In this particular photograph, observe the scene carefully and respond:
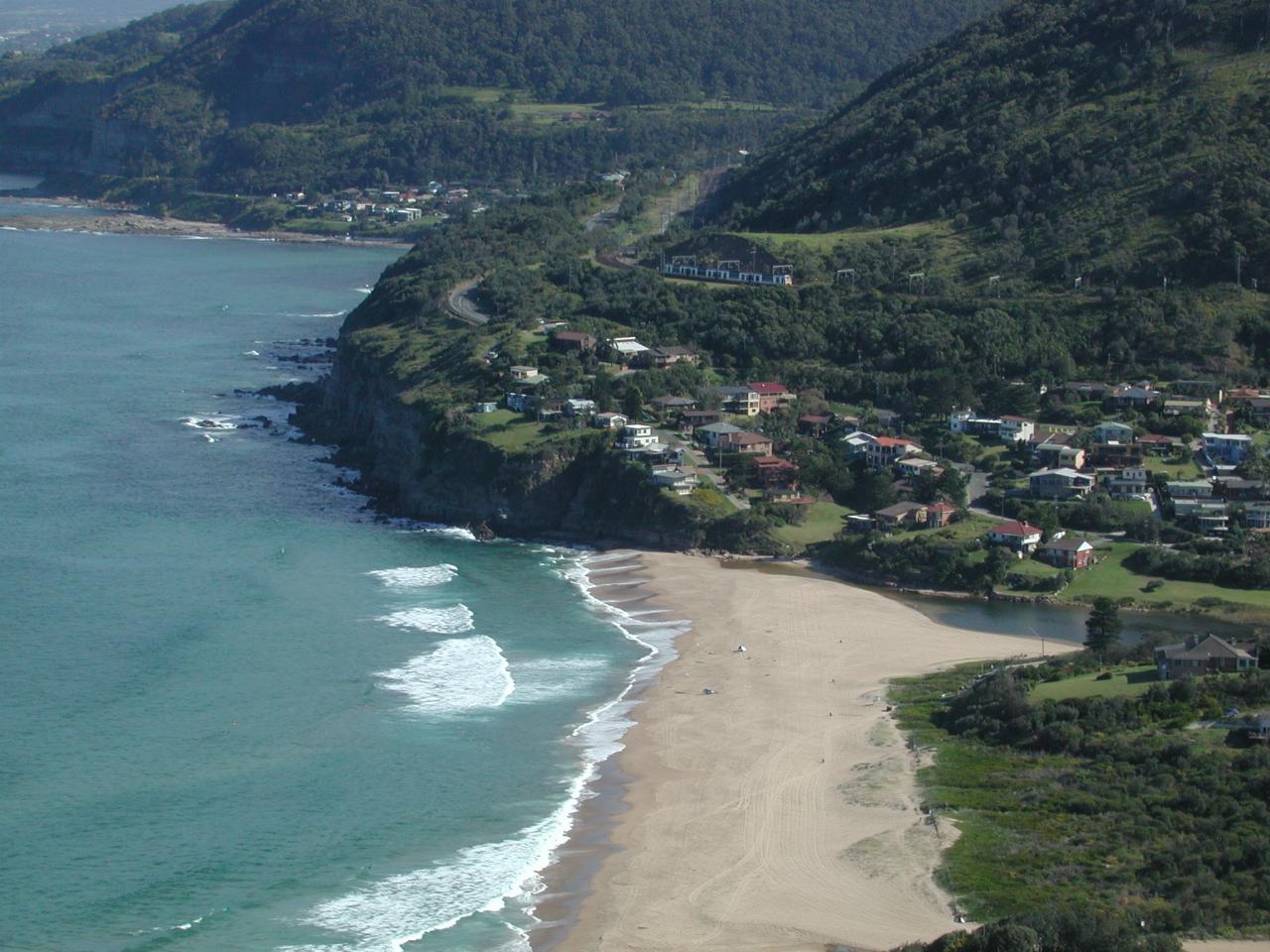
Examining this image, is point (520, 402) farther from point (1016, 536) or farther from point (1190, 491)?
point (1190, 491)

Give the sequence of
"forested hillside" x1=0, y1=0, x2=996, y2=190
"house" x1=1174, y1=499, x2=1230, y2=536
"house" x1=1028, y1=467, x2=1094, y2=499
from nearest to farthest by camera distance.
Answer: "house" x1=1174, y1=499, x2=1230, y2=536, "house" x1=1028, y1=467, x2=1094, y2=499, "forested hillside" x1=0, y1=0, x2=996, y2=190

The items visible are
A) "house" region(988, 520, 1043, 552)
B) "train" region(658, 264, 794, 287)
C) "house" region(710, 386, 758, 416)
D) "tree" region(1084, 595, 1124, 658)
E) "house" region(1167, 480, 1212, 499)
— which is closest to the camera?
"tree" region(1084, 595, 1124, 658)

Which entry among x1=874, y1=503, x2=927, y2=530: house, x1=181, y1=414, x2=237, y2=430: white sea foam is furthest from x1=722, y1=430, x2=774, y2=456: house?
x1=181, y1=414, x2=237, y2=430: white sea foam

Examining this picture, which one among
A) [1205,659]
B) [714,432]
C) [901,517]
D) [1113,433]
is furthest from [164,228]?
[1205,659]

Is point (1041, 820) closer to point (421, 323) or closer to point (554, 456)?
point (554, 456)

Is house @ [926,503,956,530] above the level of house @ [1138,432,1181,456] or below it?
below

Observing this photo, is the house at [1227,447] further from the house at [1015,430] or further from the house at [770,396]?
the house at [770,396]

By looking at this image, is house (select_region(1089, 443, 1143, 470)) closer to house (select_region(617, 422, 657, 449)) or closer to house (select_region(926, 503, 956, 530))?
house (select_region(926, 503, 956, 530))
